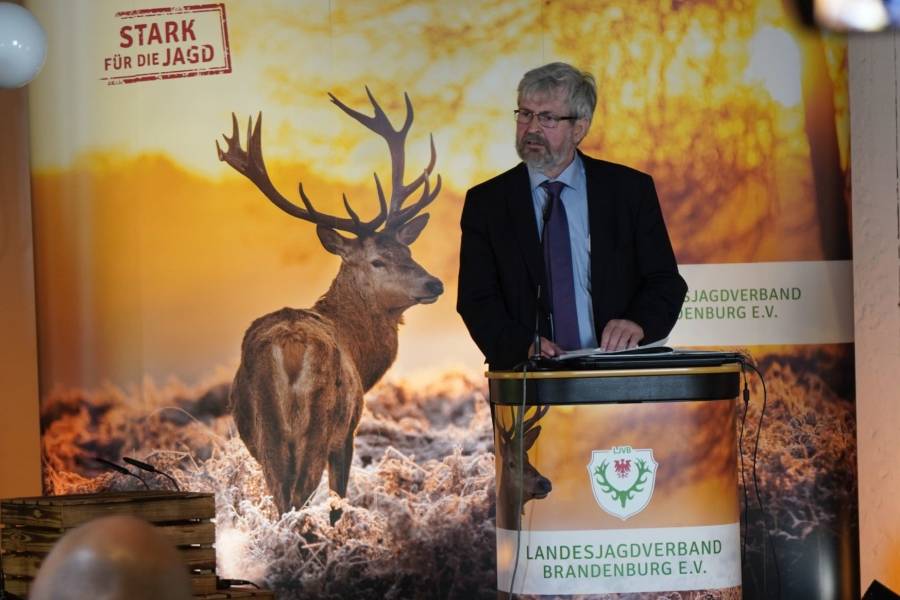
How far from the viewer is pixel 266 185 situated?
597 centimetres

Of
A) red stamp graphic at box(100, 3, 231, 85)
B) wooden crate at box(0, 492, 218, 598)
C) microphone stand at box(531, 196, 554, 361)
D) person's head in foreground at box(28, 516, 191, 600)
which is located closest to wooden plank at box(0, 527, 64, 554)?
wooden crate at box(0, 492, 218, 598)

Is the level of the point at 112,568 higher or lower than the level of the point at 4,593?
higher

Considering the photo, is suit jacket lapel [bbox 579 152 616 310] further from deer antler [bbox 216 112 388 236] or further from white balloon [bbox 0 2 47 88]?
deer antler [bbox 216 112 388 236]

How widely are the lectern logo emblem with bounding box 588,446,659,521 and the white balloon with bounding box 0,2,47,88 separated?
8.33ft

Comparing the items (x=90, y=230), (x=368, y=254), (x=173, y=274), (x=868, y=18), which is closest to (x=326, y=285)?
(x=368, y=254)

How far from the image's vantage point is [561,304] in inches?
145

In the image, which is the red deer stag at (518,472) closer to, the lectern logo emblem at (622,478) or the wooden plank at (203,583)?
the lectern logo emblem at (622,478)

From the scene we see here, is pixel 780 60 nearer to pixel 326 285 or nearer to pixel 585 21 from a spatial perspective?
pixel 585 21

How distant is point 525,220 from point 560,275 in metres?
0.18

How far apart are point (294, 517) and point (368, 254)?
3.84 feet

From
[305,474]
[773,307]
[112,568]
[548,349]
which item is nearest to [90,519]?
[548,349]

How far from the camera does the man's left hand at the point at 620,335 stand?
338 cm

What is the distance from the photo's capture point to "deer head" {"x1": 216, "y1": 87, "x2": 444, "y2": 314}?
596 cm

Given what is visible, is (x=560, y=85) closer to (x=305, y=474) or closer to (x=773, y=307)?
(x=773, y=307)
